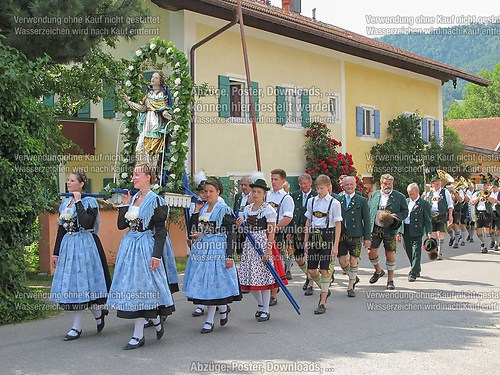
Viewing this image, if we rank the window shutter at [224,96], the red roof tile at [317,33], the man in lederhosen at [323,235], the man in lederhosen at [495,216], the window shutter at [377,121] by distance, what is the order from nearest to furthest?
the man in lederhosen at [323,235]
the red roof tile at [317,33]
the man in lederhosen at [495,216]
the window shutter at [224,96]
the window shutter at [377,121]

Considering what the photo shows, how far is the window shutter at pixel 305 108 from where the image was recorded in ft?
70.4

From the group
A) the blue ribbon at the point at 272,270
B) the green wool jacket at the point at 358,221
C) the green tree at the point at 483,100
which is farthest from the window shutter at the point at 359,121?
the green tree at the point at 483,100

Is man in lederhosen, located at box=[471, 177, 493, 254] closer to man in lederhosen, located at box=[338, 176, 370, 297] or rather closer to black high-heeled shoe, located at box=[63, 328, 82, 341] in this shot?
man in lederhosen, located at box=[338, 176, 370, 297]

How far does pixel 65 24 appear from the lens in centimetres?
1055

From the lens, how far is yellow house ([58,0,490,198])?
58.3 ft

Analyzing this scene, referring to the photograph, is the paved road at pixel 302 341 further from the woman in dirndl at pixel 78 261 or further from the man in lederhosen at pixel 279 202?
the man in lederhosen at pixel 279 202

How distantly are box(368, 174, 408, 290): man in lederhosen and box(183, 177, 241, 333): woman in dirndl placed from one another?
3.75 metres

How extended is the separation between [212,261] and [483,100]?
228 ft

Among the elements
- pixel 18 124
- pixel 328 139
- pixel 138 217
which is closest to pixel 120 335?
pixel 138 217

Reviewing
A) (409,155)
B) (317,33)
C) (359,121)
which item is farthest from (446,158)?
(317,33)

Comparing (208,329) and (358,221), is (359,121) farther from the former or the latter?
(208,329)

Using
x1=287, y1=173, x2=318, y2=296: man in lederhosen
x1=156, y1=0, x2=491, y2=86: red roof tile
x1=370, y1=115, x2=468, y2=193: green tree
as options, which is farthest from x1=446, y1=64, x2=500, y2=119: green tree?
x1=287, y1=173, x2=318, y2=296: man in lederhosen

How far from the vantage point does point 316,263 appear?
31.6 ft

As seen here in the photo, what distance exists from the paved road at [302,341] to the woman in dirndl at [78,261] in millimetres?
437
